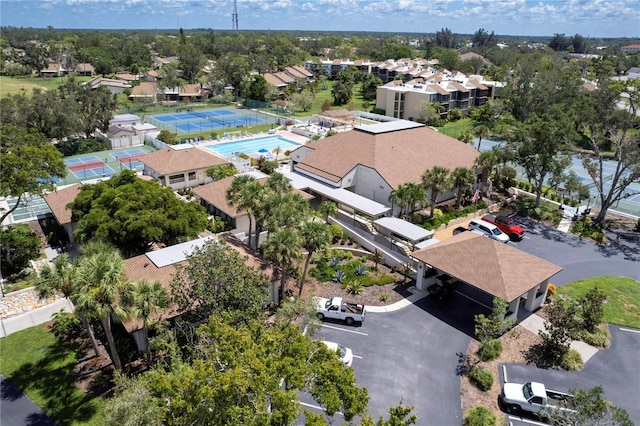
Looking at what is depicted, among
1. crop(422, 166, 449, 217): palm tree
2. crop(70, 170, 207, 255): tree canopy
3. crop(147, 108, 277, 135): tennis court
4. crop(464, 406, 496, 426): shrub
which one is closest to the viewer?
crop(464, 406, 496, 426): shrub

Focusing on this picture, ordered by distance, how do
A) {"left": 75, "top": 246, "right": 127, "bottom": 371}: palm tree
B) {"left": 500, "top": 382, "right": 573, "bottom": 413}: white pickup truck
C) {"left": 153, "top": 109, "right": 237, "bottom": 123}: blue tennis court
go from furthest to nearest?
{"left": 153, "top": 109, "right": 237, "bottom": 123}: blue tennis court < {"left": 500, "top": 382, "right": 573, "bottom": 413}: white pickup truck < {"left": 75, "top": 246, "right": 127, "bottom": 371}: palm tree

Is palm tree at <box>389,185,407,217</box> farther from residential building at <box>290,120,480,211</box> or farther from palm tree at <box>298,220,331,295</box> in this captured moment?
palm tree at <box>298,220,331,295</box>

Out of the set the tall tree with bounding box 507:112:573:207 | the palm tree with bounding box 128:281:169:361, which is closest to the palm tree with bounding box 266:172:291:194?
the palm tree with bounding box 128:281:169:361

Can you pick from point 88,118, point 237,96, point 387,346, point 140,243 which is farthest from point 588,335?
point 237,96

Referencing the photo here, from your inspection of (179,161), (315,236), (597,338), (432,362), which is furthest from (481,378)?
(179,161)

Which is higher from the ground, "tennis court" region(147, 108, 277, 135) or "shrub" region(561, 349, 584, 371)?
"tennis court" region(147, 108, 277, 135)

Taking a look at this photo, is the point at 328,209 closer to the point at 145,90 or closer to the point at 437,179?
the point at 437,179

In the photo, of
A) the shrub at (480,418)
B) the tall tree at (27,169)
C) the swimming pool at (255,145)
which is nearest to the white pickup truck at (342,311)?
the shrub at (480,418)

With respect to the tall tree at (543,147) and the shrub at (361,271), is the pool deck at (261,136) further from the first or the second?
the shrub at (361,271)
